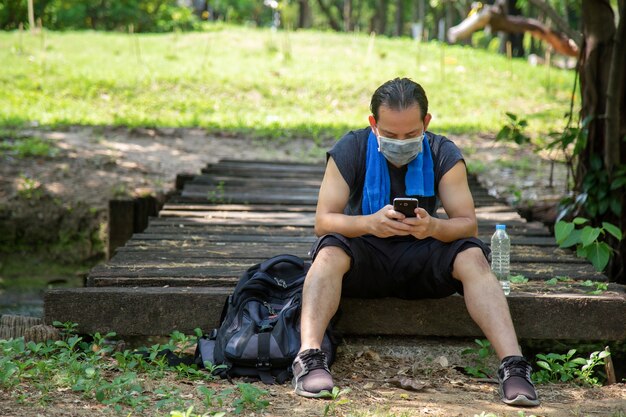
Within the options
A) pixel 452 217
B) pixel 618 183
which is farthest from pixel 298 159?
pixel 452 217

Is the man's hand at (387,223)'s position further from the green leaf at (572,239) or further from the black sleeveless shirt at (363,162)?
the green leaf at (572,239)

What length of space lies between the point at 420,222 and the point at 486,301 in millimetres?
475

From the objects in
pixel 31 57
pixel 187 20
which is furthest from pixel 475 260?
pixel 187 20

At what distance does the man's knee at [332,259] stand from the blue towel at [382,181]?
29 centimetres

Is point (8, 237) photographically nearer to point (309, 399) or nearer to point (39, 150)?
point (39, 150)

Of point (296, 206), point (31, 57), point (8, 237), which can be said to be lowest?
point (8, 237)

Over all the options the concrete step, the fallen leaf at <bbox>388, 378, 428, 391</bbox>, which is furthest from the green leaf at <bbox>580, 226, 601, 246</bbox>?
the fallen leaf at <bbox>388, 378, 428, 391</bbox>

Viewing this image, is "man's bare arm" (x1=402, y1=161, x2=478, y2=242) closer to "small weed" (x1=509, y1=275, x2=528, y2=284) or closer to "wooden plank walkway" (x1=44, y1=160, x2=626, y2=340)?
"wooden plank walkway" (x1=44, y1=160, x2=626, y2=340)

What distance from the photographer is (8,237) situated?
930 centimetres

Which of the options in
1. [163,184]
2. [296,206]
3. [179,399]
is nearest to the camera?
[179,399]

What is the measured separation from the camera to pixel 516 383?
12.6 ft

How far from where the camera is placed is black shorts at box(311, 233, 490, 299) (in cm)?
432

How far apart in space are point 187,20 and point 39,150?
18294 millimetres

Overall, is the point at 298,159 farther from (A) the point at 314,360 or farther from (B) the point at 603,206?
(A) the point at 314,360
